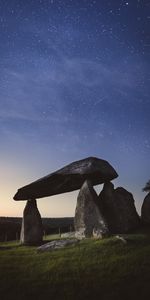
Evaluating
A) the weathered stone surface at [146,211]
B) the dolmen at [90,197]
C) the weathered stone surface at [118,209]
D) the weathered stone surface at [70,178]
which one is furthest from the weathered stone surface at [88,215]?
the weathered stone surface at [146,211]

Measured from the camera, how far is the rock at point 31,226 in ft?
89.2

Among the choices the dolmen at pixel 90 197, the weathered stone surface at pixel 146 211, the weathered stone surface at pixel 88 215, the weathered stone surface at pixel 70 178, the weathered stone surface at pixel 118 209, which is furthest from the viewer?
the weathered stone surface at pixel 146 211

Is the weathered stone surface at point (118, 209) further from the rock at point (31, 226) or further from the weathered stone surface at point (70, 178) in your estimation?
the rock at point (31, 226)

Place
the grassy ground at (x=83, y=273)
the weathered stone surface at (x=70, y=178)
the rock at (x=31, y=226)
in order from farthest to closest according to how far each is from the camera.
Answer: the rock at (x=31, y=226) → the weathered stone surface at (x=70, y=178) → the grassy ground at (x=83, y=273)

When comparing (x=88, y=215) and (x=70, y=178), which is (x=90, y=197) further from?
(x=70, y=178)

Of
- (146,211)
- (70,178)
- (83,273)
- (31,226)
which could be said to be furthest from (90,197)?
(83,273)

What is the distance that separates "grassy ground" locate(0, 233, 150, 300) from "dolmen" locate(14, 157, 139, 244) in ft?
14.1

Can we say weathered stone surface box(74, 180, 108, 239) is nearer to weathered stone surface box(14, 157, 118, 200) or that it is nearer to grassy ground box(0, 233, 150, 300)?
weathered stone surface box(14, 157, 118, 200)

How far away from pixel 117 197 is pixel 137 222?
2.41 m

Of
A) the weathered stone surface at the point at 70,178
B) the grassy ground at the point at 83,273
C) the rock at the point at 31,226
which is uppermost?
the weathered stone surface at the point at 70,178

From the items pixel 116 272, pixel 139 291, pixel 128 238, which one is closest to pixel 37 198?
pixel 128 238

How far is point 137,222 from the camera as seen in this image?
2509cm

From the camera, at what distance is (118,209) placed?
965 inches

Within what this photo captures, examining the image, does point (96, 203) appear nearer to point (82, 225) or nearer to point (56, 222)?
point (82, 225)
